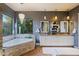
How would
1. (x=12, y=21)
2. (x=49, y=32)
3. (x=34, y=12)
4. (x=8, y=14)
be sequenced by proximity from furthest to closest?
1. (x=49, y=32)
2. (x=34, y=12)
3. (x=12, y=21)
4. (x=8, y=14)

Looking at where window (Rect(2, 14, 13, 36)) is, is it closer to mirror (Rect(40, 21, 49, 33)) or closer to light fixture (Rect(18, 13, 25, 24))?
light fixture (Rect(18, 13, 25, 24))

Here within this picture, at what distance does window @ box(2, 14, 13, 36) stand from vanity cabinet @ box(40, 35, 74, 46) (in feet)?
4.04

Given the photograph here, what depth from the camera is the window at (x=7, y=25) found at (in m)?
4.57

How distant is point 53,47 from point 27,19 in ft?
5.08

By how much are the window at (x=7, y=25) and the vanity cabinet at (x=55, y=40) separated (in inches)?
48.4

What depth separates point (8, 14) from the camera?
4.83 m

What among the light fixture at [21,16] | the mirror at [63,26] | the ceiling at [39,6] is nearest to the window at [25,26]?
the light fixture at [21,16]

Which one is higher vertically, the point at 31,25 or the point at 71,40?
the point at 31,25

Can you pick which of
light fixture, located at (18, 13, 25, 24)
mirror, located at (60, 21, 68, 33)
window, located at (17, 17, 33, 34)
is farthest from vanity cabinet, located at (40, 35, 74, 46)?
light fixture, located at (18, 13, 25, 24)

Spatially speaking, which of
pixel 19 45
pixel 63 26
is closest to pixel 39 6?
pixel 19 45

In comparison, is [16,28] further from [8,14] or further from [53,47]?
[53,47]

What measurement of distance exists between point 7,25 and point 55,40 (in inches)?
73.5

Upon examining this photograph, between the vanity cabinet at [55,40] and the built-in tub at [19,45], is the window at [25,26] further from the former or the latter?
the vanity cabinet at [55,40]

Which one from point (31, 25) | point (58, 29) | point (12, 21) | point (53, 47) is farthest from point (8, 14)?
point (58, 29)
